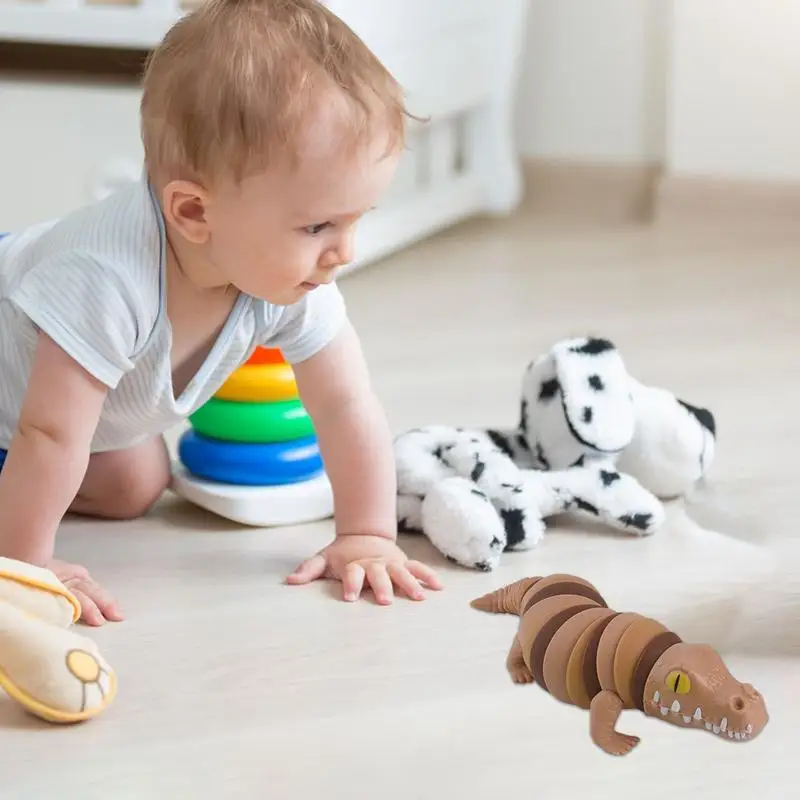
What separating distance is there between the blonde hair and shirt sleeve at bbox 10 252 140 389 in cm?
9

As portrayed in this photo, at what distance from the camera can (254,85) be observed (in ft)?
2.48

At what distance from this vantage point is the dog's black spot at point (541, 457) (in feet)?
3.57

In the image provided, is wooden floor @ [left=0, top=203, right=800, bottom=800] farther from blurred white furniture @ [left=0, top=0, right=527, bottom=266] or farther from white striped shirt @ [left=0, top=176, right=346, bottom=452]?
blurred white furniture @ [left=0, top=0, right=527, bottom=266]

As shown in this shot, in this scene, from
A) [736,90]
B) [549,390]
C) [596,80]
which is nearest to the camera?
[549,390]

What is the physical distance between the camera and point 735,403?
1.35 m

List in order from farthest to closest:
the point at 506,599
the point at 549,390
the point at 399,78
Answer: the point at 399,78
the point at 549,390
the point at 506,599

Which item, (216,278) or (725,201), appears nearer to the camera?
(216,278)

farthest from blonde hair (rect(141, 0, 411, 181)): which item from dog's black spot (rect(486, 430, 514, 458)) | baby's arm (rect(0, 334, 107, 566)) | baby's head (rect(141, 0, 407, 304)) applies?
dog's black spot (rect(486, 430, 514, 458))

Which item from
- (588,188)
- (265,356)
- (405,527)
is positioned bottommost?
(588,188)

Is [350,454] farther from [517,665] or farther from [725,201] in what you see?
[725,201]

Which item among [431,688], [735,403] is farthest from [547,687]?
[735,403]

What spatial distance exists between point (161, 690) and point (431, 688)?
0.16m

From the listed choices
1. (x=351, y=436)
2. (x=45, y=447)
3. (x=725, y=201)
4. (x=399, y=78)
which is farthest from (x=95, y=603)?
(x=725, y=201)

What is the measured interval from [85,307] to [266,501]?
27cm
